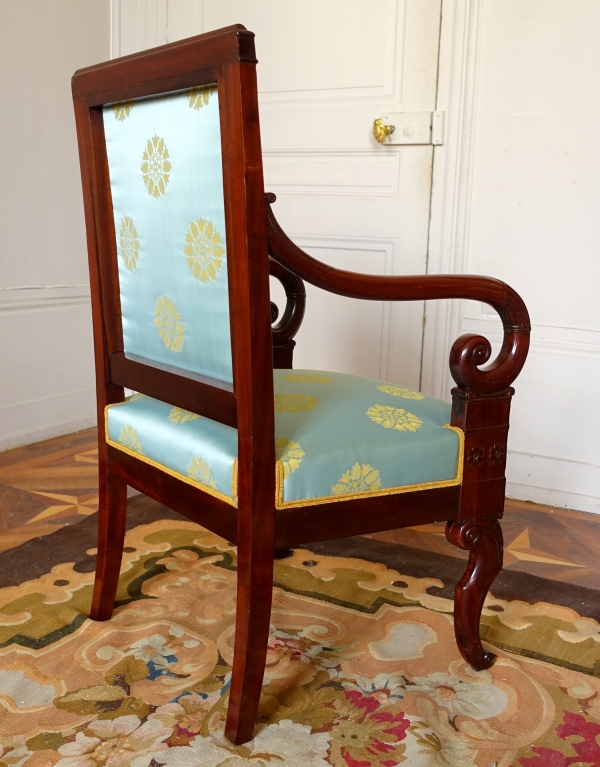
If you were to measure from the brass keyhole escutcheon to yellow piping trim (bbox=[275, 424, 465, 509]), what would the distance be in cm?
156

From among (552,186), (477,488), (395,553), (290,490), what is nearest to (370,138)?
(552,186)

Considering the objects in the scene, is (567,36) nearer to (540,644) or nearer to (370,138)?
(370,138)

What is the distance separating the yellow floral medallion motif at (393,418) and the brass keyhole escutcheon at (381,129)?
1528mm

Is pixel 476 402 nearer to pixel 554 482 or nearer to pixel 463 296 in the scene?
pixel 463 296

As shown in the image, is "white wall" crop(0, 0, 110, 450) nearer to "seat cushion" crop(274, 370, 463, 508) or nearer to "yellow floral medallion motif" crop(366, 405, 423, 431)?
"seat cushion" crop(274, 370, 463, 508)

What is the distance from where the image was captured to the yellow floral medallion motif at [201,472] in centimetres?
129

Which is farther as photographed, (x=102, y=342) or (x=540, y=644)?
(x=540, y=644)

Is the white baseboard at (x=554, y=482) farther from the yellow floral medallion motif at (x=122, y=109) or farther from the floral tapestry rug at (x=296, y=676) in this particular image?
the yellow floral medallion motif at (x=122, y=109)

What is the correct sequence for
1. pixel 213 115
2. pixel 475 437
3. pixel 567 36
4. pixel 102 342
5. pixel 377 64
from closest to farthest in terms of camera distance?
pixel 213 115, pixel 475 437, pixel 102 342, pixel 567 36, pixel 377 64

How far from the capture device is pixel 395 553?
2.13m

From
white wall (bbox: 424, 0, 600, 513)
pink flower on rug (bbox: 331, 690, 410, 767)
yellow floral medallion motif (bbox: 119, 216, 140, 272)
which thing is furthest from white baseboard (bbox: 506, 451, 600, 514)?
yellow floral medallion motif (bbox: 119, 216, 140, 272)

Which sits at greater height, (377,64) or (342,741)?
(377,64)

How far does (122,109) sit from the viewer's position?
1365mm

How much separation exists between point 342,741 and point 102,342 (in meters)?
0.87
